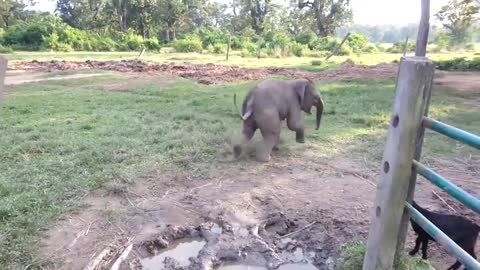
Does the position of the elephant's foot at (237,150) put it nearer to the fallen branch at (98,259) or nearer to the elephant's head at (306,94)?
the elephant's head at (306,94)

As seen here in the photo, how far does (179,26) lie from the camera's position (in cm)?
4478

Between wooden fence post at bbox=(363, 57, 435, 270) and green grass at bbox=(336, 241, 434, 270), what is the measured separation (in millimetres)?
204

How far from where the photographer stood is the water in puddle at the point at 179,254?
3.72 m

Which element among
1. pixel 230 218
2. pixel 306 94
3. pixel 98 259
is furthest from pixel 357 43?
pixel 98 259

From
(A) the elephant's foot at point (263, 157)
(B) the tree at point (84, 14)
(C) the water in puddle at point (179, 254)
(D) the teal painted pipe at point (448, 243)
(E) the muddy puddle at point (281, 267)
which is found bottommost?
(C) the water in puddle at point (179, 254)

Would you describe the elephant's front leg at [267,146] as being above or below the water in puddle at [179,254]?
above

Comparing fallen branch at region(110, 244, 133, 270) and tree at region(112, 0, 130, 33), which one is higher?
tree at region(112, 0, 130, 33)

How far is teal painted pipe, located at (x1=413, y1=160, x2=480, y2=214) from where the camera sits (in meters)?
2.05

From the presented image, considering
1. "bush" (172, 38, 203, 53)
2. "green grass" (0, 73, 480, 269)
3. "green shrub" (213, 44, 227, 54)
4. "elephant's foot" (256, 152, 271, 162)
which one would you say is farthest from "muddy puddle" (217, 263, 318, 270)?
"bush" (172, 38, 203, 53)

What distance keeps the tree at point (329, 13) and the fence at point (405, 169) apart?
43027mm

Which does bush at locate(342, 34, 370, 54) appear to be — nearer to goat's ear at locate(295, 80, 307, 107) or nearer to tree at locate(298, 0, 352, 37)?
tree at locate(298, 0, 352, 37)

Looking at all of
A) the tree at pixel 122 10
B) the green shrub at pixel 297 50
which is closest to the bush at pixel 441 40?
the green shrub at pixel 297 50

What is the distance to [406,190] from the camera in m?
2.63

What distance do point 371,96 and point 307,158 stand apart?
5.08m
